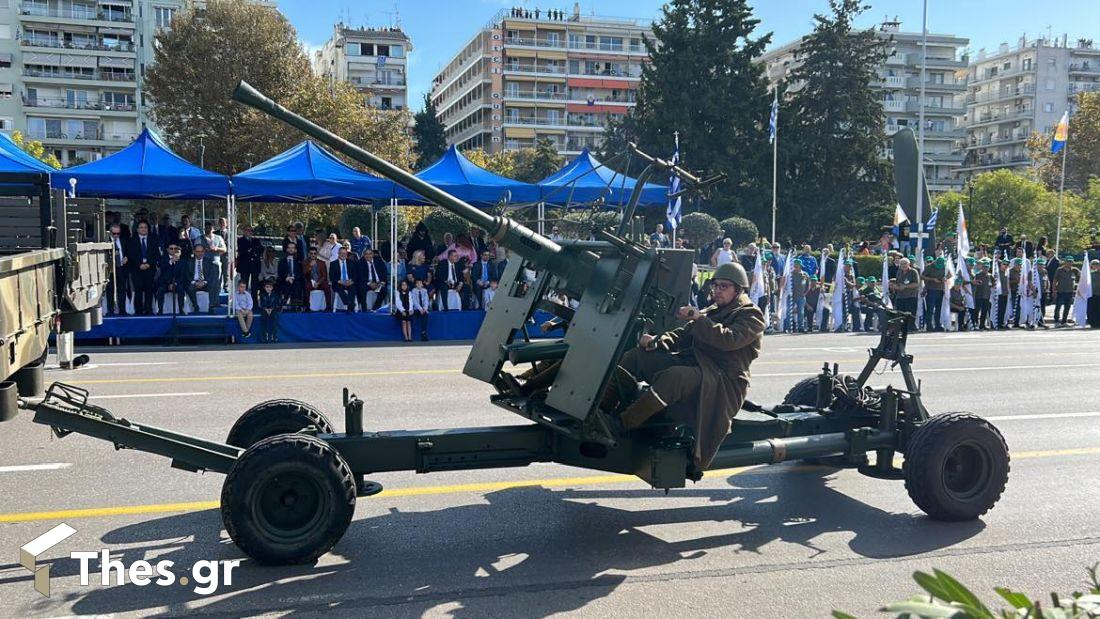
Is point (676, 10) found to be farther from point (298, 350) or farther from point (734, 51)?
point (298, 350)

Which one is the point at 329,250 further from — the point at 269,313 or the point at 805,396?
the point at 805,396

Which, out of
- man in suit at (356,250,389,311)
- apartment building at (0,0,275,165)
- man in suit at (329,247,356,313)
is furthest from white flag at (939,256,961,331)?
apartment building at (0,0,275,165)

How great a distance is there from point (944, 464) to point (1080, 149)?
208ft

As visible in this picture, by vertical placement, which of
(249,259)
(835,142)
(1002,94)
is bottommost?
(249,259)

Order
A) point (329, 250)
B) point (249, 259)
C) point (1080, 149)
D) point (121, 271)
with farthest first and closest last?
point (1080, 149)
point (329, 250)
point (249, 259)
point (121, 271)

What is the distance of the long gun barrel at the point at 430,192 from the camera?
17.1 feet

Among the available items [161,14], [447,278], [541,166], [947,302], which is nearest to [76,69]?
[161,14]

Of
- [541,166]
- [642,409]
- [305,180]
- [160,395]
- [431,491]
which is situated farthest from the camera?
[541,166]

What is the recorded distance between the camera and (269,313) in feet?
56.8

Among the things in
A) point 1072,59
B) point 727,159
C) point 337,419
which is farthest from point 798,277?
point 1072,59

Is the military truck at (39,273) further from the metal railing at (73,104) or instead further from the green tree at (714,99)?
the metal railing at (73,104)

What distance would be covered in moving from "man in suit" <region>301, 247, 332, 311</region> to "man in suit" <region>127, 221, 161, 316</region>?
292cm

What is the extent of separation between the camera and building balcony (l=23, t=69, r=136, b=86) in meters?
81.8

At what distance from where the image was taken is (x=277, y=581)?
473 centimetres
